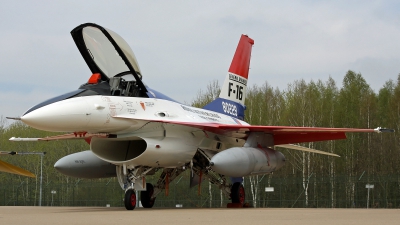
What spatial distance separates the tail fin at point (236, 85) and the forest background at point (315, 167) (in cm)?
611

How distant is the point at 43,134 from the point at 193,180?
35326mm

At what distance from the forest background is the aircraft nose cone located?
13282 mm

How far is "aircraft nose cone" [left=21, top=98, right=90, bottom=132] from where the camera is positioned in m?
12.5

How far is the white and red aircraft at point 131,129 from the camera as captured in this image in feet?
43.1

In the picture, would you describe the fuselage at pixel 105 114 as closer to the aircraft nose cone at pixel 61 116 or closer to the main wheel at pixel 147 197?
the aircraft nose cone at pixel 61 116

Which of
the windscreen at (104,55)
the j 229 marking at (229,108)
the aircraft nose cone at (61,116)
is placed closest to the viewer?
the aircraft nose cone at (61,116)

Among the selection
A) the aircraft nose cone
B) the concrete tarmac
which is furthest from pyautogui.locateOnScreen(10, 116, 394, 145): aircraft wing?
the concrete tarmac

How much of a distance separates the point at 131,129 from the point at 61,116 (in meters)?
2.08

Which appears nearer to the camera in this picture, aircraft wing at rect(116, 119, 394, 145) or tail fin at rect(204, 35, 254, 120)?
aircraft wing at rect(116, 119, 394, 145)

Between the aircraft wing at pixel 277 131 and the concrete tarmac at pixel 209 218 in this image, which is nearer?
the concrete tarmac at pixel 209 218

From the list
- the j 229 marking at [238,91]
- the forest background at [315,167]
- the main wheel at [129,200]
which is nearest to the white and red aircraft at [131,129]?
the main wheel at [129,200]

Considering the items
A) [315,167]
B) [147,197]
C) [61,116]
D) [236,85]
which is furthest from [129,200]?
[315,167]

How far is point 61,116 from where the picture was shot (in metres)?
12.6

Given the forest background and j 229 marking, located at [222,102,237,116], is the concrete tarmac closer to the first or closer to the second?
j 229 marking, located at [222,102,237,116]
